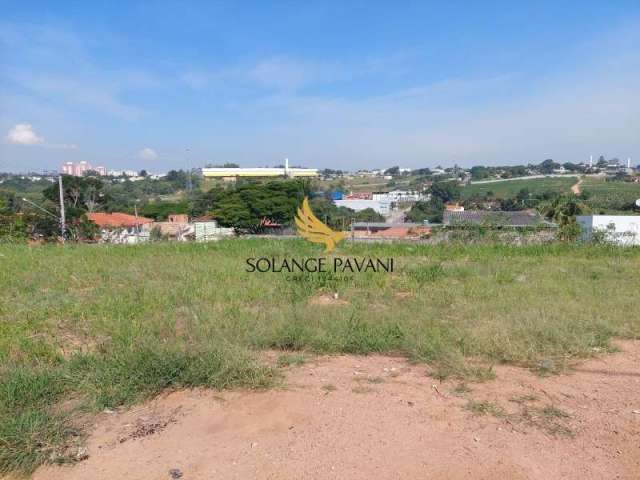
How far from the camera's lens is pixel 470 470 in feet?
5.89

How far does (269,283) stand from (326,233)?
2720 mm

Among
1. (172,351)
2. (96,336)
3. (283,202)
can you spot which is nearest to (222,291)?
(96,336)

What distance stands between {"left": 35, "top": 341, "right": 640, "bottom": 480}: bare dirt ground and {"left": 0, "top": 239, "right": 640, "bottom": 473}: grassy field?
6.4 inches

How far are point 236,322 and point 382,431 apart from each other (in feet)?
5.54

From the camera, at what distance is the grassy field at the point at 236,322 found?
2.45 metres

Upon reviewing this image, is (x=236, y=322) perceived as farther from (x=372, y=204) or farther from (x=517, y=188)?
(x=517, y=188)

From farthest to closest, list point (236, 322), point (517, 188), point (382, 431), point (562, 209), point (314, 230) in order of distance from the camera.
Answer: point (517, 188)
point (562, 209)
point (314, 230)
point (236, 322)
point (382, 431)

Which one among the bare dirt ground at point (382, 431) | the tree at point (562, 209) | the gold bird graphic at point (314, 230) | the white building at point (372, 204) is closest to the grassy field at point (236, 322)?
the bare dirt ground at point (382, 431)

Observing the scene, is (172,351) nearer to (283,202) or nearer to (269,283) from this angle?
(269,283)

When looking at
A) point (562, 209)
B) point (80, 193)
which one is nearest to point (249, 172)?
point (80, 193)

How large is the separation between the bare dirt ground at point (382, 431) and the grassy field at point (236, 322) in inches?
6.4

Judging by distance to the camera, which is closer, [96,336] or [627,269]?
[96,336]

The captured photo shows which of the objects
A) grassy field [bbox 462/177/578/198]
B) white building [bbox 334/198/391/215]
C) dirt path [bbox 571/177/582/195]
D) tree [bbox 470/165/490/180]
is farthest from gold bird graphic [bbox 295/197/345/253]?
tree [bbox 470/165/490/180]

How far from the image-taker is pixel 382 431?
2.07 m
